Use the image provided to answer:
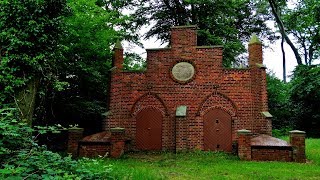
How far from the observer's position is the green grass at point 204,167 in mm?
9664

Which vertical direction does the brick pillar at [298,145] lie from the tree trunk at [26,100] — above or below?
below

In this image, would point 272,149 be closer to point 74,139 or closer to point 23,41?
point 74,139

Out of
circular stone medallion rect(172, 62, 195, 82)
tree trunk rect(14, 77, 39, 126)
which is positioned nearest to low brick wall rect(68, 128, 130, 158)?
circular stone medallion rect(172, 62, 195, 82)

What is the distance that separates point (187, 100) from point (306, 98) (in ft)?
40.4

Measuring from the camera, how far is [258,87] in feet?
52.1

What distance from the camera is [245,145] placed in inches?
539

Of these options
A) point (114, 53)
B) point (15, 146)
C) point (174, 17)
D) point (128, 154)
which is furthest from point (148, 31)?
point (15, 146)

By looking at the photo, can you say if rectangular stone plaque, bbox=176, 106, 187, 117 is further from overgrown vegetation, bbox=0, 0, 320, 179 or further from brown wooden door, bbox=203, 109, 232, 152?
overgrown vegetation, bbox=0, 0, 320, 179

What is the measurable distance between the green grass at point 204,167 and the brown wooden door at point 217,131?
2.73 ft

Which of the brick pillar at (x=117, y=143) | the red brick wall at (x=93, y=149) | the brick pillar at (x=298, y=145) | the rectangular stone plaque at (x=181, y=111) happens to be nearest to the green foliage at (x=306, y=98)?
the brick pillar at (x=298, y=145)

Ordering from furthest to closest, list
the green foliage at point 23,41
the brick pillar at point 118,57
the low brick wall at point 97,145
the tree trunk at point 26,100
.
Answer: the brick pillar at point 118,57, the low brick wall at point 97,145, the tree trunk at point 26,100, the green foliage at point 23,41

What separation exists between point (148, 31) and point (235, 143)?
41.8 ft

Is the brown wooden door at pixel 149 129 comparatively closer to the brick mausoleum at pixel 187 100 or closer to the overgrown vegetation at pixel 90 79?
the brick mausoleum at pixel 187 100

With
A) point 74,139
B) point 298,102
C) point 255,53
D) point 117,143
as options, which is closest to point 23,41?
point 74,139
